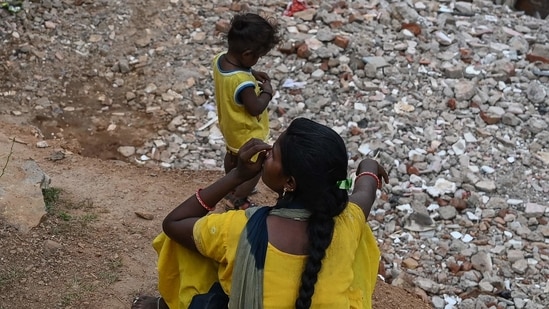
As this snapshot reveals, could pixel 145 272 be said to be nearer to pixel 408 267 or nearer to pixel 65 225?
pixel 65 225

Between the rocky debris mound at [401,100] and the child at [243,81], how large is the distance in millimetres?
1283

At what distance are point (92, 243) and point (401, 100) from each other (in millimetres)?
2954

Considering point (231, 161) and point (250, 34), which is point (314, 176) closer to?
point (250, 34)

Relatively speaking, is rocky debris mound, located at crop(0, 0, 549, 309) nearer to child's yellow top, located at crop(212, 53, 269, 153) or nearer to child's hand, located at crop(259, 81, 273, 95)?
child's yellow top, located at crop(212, 53, 269, 153)

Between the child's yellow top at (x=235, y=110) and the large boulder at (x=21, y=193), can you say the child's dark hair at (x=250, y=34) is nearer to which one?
the child's yellow top at (x=235, y=110)

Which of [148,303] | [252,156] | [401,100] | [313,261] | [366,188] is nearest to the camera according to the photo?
[313,261]

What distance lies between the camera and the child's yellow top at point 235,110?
12.3 feet

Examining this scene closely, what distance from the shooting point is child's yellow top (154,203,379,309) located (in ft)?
7.61

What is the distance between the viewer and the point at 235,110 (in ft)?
12.6

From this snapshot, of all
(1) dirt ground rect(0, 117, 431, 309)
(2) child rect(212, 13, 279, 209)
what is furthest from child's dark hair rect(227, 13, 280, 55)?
(1) dirt ground rect(0, 117, 431, 309)

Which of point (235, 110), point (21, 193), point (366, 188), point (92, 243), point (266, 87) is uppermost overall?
point (366, 188)

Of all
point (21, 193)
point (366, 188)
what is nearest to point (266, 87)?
point (366, 188)

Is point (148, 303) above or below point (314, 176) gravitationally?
below

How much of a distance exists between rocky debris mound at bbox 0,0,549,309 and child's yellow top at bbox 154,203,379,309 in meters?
1.87
